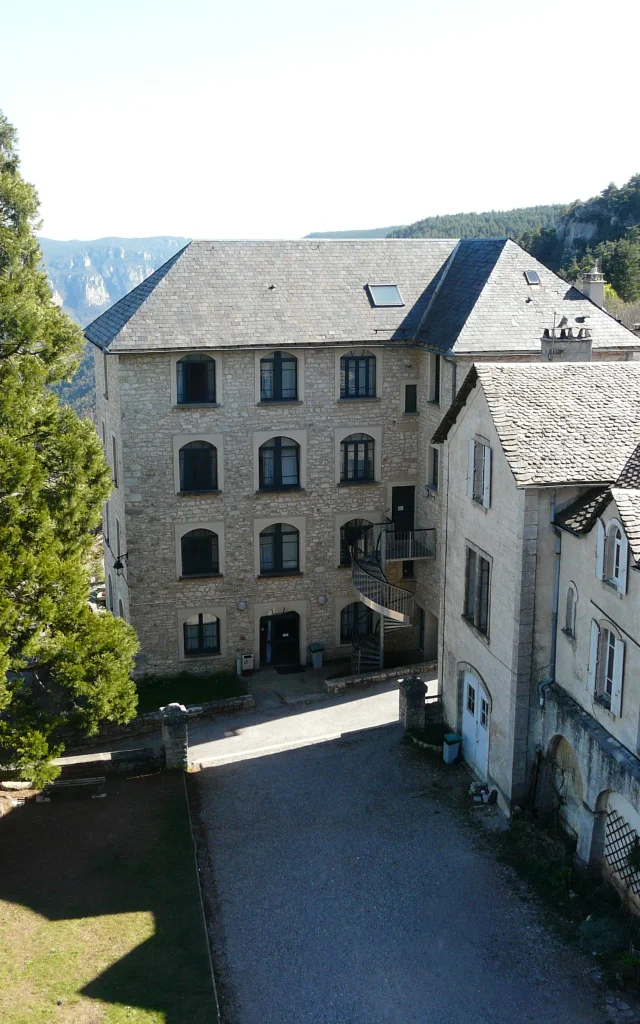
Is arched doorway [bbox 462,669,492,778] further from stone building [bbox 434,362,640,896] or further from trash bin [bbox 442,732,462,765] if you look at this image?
trash bin [bbox 442,732,462,765]

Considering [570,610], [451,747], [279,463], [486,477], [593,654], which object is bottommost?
[451,747]

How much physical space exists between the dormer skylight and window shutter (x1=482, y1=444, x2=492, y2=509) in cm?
1147

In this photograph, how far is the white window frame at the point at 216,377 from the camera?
31.3 meters

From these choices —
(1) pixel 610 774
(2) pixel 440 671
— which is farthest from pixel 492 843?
(2) pixel 440 671

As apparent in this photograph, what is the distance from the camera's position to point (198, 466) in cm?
3253

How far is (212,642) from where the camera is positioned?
33.9 metres

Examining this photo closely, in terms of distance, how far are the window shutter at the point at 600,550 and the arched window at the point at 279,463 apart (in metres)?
15.1

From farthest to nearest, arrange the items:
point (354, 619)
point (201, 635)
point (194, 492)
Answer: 1. point (354, 619)
2. point (201, 635)
3. point (194, 492)

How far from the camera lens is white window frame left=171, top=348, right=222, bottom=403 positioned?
1233 inches

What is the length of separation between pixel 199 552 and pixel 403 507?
24.2ft

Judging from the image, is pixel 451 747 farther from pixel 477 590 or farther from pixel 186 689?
pixel 186 689

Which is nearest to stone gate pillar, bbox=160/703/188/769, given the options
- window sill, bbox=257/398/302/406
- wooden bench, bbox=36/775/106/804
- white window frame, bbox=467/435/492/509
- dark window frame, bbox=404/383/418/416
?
wooden bench, bbox=36/775/106/804

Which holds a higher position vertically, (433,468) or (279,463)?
(279,463)

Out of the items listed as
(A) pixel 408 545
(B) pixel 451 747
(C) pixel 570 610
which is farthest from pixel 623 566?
(A) pixel 408 545
